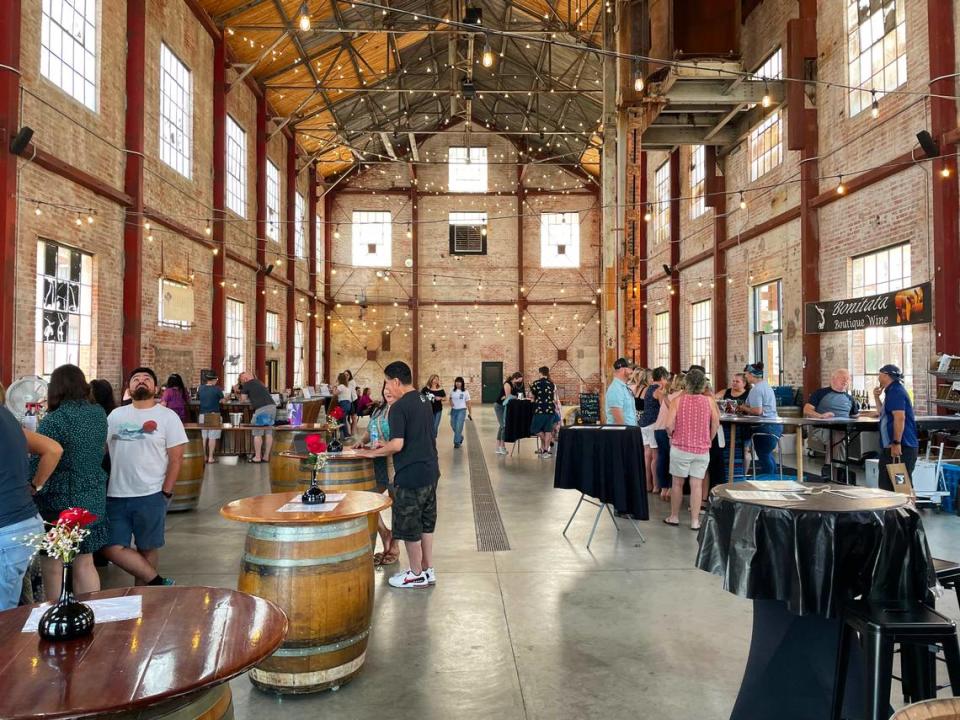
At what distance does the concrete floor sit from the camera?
9.07 ft

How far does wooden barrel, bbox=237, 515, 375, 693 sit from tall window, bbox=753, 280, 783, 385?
36.1 ft

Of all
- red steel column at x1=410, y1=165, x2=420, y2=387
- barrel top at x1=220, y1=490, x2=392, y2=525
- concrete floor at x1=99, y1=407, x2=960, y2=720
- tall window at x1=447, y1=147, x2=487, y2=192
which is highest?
tall window at x1=447, y1=147, x2=487, y2=192

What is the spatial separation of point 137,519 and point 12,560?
132 centimetres

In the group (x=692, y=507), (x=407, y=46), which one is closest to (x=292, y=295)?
(x=407, y=46)

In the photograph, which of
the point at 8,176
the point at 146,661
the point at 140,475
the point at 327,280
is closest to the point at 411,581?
the point at 140,475

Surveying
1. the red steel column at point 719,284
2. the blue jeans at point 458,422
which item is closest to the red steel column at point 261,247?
the blue jeans at point 458,422

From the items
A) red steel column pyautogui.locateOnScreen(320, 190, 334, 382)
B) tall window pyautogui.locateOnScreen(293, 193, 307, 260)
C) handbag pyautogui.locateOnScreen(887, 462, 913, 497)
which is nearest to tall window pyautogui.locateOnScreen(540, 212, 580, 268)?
red steel column pyautogui.locateOnScreen(320, 190, 334, 382)

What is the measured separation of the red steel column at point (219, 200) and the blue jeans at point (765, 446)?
403 inches

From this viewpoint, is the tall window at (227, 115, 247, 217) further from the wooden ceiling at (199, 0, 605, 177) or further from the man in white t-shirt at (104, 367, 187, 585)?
the man in white t-shirt at (104, 367, 187, 585)

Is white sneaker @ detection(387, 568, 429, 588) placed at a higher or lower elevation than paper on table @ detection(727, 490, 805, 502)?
lower

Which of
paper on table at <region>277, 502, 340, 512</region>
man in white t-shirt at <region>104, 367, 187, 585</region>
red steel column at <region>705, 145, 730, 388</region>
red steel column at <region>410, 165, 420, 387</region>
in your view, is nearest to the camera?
paper on table at <region>277, 502, 340, 512</region>

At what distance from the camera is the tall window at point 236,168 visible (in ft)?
48.6

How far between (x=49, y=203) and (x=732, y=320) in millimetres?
12310

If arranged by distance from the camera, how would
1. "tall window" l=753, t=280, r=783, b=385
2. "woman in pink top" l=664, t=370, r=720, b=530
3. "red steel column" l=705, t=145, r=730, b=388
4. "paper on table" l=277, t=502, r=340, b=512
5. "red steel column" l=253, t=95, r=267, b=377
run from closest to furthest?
"paper on table" l=277, t=502, r=340, b=512 < "woman in pink top" l=664, t=370, r=720, b=530 < "tall window" l=753, t=280, r=783, b=385 < "red steel column" l=705, t=145, r=730, b=388 < "red steel column" l=253, t=95, r=267, b=377
